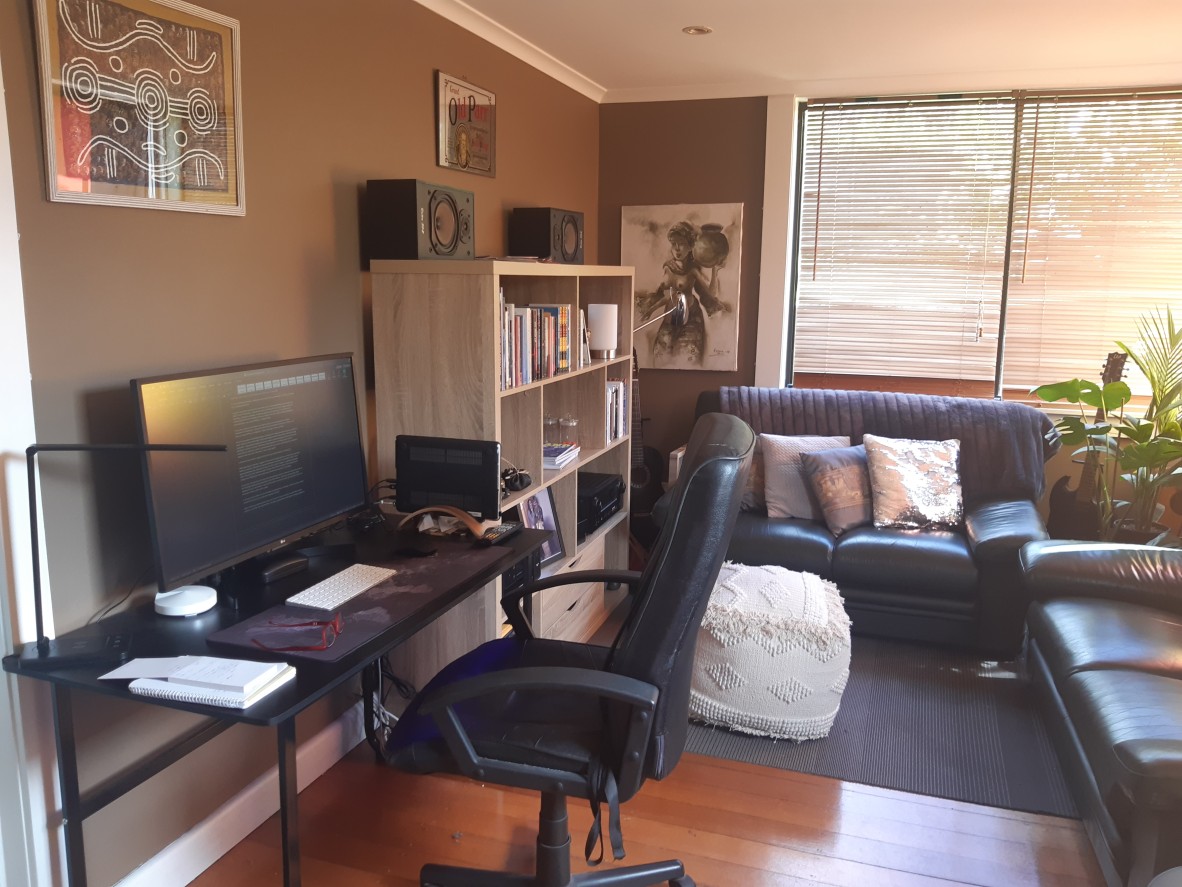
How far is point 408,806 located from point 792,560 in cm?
177

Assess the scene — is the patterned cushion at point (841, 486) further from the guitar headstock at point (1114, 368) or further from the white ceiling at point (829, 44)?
the white ceiling at point (829, 44)

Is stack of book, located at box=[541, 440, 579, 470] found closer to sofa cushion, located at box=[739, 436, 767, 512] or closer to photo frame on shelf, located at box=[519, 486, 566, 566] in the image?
photo frame on shelf, located at box=[519, 486, 566, 566]

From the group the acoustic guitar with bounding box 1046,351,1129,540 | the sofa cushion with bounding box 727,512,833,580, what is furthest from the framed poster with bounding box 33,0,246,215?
the acoustic guitar with bounding box 1046,351,1129,540

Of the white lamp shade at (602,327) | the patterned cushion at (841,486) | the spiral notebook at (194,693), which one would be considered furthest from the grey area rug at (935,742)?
the spiral notebook at (194,693)

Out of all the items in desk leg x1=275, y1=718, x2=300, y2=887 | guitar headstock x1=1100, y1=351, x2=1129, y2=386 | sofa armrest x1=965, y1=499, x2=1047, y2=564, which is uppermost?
guitar headstock x1=1100, y1=351, x2=1129, y2=386

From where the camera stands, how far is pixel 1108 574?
2857 millimetres

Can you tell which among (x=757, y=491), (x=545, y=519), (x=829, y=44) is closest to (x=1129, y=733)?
(x=545, y=519)

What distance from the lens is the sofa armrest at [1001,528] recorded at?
10.8 ft

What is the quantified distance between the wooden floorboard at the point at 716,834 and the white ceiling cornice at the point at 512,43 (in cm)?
241

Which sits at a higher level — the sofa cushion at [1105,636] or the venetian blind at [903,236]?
the venetian blind at [903,236]

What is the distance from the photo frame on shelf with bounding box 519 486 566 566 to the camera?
3.10m

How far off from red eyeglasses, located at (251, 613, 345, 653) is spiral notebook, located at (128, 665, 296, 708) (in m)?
0.16

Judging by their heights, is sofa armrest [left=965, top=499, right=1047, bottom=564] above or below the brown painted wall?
below

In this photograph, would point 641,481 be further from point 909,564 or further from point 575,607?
point 909,564
